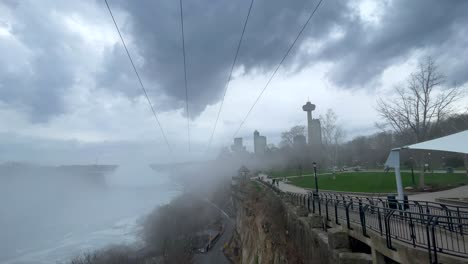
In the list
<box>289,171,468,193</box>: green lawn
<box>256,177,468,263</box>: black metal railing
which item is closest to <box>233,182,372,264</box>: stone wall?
<box>256,177,468,263</box>: black metal railing

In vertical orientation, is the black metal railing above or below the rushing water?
above

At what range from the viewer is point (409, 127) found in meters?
26.2

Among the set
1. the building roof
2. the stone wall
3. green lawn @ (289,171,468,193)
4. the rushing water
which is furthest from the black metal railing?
the rushing water

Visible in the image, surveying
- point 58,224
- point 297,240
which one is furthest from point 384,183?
point 58,224

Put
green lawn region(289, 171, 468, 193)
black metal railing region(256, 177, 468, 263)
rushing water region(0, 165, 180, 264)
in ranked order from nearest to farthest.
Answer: black metal railing region(256, 177, 468, 263) → green lawn region(289, 171, 468, 193) → rushing water region(0, 165, 180, 264)

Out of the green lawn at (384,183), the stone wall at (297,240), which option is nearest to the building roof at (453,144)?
the stone wall at (297,240)

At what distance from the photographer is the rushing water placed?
5200 centimetres

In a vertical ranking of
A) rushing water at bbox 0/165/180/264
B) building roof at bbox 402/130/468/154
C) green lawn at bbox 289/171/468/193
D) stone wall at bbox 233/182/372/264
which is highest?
building roof at bbox 402/130/468/154

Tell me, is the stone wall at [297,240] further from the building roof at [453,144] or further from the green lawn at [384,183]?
the green lawn at [384,183]

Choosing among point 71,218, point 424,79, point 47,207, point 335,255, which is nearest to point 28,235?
point 71,218

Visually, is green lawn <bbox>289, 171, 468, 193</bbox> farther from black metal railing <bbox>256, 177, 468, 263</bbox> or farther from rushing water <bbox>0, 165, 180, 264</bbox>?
rushing water <bbox>0, 165, 180, 264</bbox>

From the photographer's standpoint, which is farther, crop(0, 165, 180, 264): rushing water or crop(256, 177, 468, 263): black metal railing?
crop(0, 165, 180, 264): rushing water

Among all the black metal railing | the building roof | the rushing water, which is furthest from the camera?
the rushing water

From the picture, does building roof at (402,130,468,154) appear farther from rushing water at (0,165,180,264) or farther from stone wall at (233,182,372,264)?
rushing water at (0,165,180,264)
